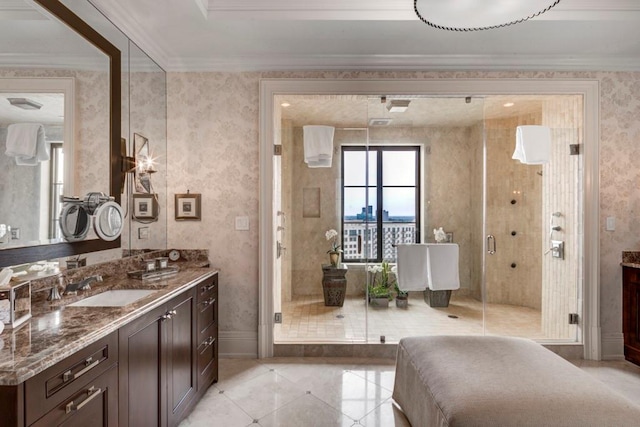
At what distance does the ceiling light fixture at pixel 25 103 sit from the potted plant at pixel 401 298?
3175 mm

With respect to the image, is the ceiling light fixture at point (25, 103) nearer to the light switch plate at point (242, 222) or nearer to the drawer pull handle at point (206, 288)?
the drawer pull handle at point (206, 288)

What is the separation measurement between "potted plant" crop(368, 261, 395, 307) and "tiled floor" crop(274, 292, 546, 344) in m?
0.09

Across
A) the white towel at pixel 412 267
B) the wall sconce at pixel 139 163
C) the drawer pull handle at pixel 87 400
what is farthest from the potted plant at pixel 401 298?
the drawer pull handle at pixel 87 400

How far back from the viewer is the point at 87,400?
1.22m

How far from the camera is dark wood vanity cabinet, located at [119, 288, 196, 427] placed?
1.48m

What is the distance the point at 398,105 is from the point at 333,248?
5.22 ft

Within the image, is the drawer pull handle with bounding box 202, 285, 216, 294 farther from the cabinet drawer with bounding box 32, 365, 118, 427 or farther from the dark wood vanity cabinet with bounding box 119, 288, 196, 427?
the cabinet drawer with bounding box 32, 365, 118, 427

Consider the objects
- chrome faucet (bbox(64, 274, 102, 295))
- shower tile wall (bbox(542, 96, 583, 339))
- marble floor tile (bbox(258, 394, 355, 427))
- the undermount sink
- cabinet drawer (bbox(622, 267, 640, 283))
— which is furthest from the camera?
shower tile wall (bbox(542, 96, 583, 339))

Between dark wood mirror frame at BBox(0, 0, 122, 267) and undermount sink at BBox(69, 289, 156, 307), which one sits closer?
dark wood mirror frame at BBox(0, 0, 122, 267)

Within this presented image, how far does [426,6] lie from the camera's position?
5.18 feet

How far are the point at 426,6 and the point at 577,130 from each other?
2.37m

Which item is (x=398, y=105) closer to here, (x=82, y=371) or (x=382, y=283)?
(x=382, y=283)

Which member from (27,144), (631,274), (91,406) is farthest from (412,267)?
(27,144)

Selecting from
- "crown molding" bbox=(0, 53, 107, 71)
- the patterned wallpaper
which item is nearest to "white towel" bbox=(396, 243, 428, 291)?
the patterned wallpaper
